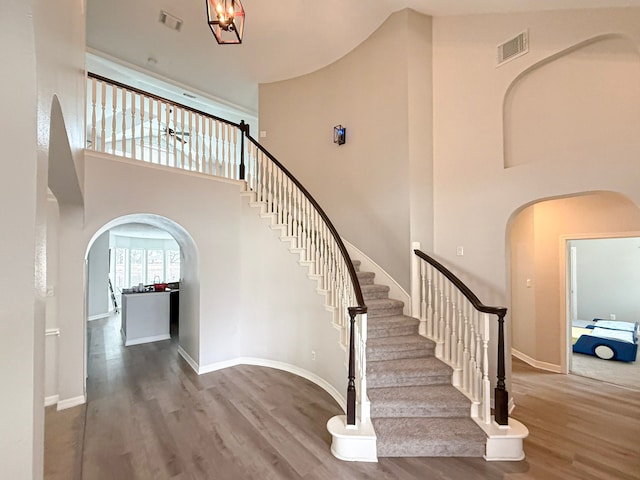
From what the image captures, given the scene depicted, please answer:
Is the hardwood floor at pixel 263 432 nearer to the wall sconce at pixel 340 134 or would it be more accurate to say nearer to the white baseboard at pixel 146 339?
the white baseboard at pixel 146 339

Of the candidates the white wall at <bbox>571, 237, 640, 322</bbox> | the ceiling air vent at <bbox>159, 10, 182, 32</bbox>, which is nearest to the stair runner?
the ceiling air vent at <bbox>159, 10, 182, 32</bbox>

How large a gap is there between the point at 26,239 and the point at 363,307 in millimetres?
2297

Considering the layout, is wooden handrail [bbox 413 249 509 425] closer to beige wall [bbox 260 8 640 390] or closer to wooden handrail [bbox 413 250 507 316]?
wooden handrail [bbox 413 250 507 316]

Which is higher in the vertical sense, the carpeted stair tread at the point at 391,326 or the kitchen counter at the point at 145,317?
the carpeted stair tread at the point at 391,326

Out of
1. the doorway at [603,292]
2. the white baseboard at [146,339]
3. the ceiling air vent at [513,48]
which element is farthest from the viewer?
the white baseboard at [146,339]

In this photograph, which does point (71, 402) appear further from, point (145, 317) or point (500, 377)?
point (500, 377)

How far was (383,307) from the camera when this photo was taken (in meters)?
3.79

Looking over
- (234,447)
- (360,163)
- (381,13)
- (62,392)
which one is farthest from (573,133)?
(62,392)

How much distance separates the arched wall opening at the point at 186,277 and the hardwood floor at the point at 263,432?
54 centimetres

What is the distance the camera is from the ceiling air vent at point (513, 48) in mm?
3330

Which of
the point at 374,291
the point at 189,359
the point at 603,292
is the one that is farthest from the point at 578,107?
the point at 603,292

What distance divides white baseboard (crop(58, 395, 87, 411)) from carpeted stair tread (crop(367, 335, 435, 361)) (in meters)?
3.22

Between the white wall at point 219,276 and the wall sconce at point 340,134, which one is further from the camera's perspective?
the wall sconce at point 340,134

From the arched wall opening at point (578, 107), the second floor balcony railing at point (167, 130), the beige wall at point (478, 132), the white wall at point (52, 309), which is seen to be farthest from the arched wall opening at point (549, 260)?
the white wall at point (52, 309)
